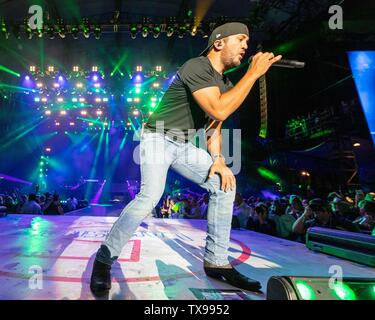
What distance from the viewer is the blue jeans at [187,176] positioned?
1.89 metres

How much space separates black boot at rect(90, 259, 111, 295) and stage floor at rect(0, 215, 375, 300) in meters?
0.05

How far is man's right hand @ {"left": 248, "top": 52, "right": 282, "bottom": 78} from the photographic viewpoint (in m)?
1.82

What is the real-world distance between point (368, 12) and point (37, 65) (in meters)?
15.6

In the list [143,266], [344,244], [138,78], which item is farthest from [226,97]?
[138,78]

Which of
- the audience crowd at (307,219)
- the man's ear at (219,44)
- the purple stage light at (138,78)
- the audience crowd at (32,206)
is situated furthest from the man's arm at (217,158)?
the purple stage light at (138,78)

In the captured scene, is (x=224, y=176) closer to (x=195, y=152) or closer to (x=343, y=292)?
(x=195, y=152)

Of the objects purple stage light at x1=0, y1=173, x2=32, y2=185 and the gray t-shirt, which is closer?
the gray t-shirt

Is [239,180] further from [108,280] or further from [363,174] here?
[108,280]

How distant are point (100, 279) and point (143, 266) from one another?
61 cm

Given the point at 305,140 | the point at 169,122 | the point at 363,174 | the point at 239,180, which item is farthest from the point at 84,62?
the point at 169,122

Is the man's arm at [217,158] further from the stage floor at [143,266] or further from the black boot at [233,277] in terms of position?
the stage floor at [143,266]

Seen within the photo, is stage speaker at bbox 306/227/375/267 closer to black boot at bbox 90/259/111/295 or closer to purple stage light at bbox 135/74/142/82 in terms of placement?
black boot at bbox 90/259/111/295

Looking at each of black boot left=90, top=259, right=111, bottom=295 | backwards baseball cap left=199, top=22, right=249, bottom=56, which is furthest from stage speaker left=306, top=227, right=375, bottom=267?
black boot left=90, top=259, right=111, bottom=295

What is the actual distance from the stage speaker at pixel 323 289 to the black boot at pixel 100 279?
3.31ft
